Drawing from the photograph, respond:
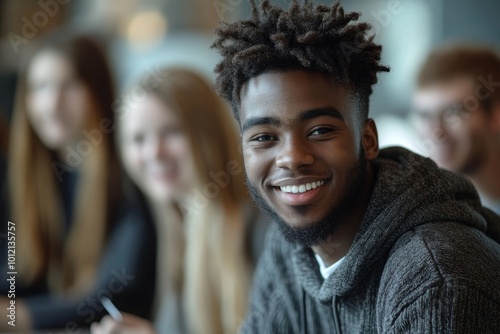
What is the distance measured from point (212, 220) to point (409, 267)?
2.75 feet

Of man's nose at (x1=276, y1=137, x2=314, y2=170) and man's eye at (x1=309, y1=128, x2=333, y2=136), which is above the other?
man's eye at (x1=309, y1=128, x2=333, y2=136)

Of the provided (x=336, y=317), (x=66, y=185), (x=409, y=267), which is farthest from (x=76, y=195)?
(x=409, y=267)

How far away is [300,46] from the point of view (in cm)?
A: 77

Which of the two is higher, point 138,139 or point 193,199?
point 138,139

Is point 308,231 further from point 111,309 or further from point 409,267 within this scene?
point 111,309

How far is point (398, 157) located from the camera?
895mm

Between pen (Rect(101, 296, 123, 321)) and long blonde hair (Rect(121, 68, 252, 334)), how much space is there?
0.55ft

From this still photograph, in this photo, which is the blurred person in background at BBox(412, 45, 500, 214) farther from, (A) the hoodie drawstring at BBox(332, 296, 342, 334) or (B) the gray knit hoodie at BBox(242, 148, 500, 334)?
(A) the hoodie drawstring at BBox(332, 296, 342, 334)

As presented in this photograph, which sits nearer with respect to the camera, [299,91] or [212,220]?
[299,91]

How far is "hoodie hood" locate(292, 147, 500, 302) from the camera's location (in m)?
0.77

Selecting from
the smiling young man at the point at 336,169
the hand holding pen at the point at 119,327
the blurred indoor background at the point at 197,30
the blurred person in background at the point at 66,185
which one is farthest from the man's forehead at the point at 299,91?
the blurred person in background at the point at 66,185

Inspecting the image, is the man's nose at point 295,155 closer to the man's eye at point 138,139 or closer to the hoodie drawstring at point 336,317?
the hoodie drawstring at point 336,317

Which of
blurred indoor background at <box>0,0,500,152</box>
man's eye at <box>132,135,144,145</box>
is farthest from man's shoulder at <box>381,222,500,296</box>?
man's eye at <box>132,135,144,145</box>

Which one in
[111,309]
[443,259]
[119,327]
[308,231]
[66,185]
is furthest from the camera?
[66,185]
